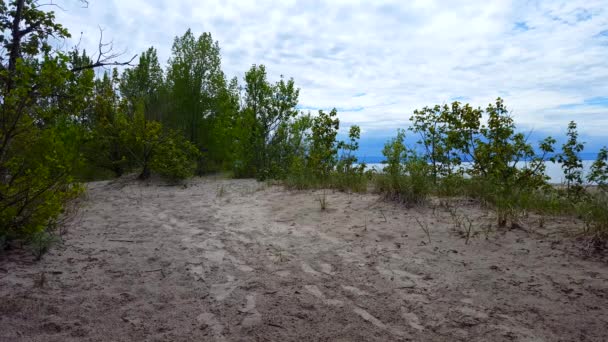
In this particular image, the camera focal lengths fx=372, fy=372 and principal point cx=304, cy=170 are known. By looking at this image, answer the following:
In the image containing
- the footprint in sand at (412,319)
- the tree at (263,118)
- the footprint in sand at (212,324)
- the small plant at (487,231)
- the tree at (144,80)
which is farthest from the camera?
the tree at (144,80)

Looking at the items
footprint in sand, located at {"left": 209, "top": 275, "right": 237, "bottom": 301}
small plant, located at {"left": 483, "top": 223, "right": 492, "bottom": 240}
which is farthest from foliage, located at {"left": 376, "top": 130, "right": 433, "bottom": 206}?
footprint in sand, located at {"left": 209, "top": 275, "right": 237, "bottom": 301}

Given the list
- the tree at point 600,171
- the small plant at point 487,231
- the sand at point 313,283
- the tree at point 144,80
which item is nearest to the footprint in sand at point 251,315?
the sand at point 313,283

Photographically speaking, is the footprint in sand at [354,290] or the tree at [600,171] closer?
the footprint in sand at [354,290]

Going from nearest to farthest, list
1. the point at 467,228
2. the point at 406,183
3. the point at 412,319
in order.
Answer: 1. the point at 412,319
2. the point at 467,228
3. the point at 406,183

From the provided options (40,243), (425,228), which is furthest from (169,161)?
(425,228)

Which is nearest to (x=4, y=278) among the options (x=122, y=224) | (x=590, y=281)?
(x=122, y=224)

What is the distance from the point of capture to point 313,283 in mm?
3170

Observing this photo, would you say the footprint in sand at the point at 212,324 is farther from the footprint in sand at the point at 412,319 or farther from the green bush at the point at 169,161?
the green bush at the point at 169,161

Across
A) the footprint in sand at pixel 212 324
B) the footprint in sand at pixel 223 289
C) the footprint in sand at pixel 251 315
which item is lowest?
the footprint in sand at pixel 212 324

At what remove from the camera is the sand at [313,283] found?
2.43m

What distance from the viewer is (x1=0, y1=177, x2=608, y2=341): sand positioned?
2.43 meters

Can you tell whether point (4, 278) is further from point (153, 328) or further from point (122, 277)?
point (153, 328)

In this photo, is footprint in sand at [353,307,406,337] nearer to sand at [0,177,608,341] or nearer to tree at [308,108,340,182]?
sand at [0,177,608,341]

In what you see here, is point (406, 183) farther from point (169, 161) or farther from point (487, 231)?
point (169, 161)
